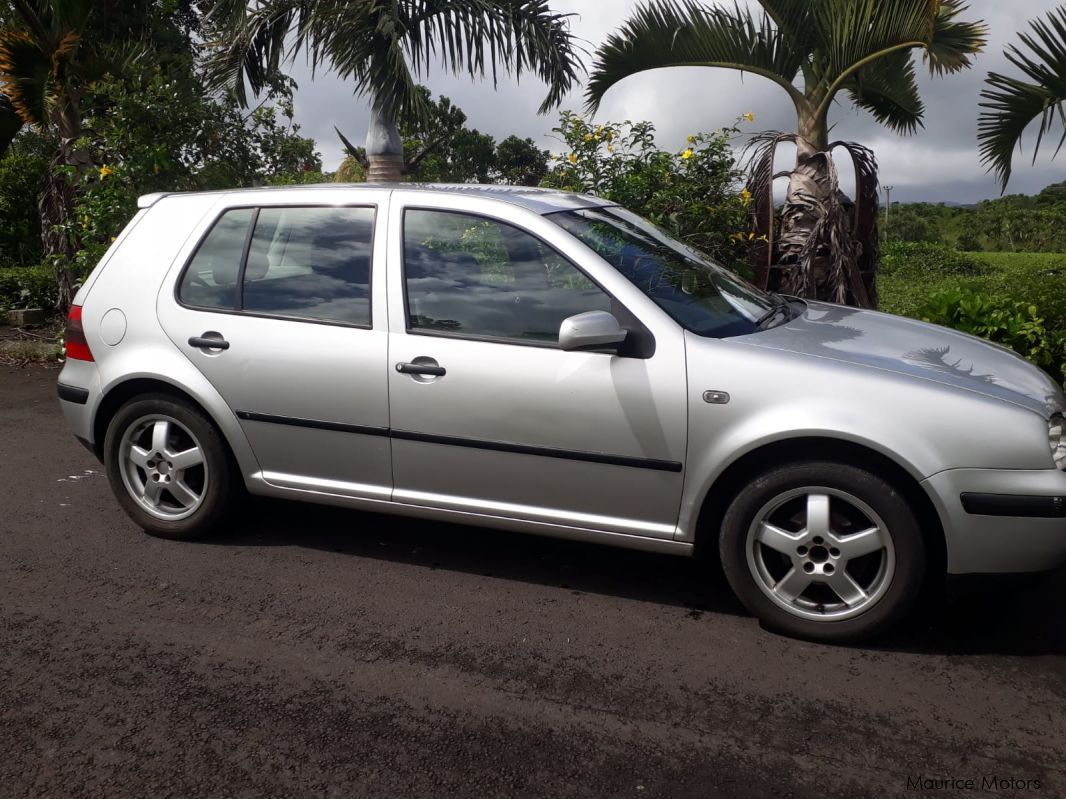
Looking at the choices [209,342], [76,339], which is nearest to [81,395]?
[76,339]

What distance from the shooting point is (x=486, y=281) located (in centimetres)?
414

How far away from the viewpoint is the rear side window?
4.35 m

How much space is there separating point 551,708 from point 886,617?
1.28 meters

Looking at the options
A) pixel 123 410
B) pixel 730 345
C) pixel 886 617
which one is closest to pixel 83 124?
pixel 123 410

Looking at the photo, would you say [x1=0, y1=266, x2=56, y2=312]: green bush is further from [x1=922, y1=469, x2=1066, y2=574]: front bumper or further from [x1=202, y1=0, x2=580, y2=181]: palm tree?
[x1=922, y1=469, x2=1066, y2=574]: front bumper

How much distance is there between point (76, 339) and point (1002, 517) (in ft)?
13.6

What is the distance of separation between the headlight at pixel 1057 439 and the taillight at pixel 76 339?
164 inches

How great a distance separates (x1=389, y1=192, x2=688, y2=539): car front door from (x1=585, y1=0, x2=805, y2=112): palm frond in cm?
462

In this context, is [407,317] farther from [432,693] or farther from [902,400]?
[902,400]

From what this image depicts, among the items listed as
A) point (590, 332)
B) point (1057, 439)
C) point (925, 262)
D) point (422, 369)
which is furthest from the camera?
point (925, 262)

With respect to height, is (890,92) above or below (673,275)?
above

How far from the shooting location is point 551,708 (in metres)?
3.23

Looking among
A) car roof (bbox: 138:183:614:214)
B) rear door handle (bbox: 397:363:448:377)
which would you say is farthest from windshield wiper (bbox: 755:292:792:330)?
rear door handle (bbox: 397:363:448:377)

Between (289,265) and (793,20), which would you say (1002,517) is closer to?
(289,265)
